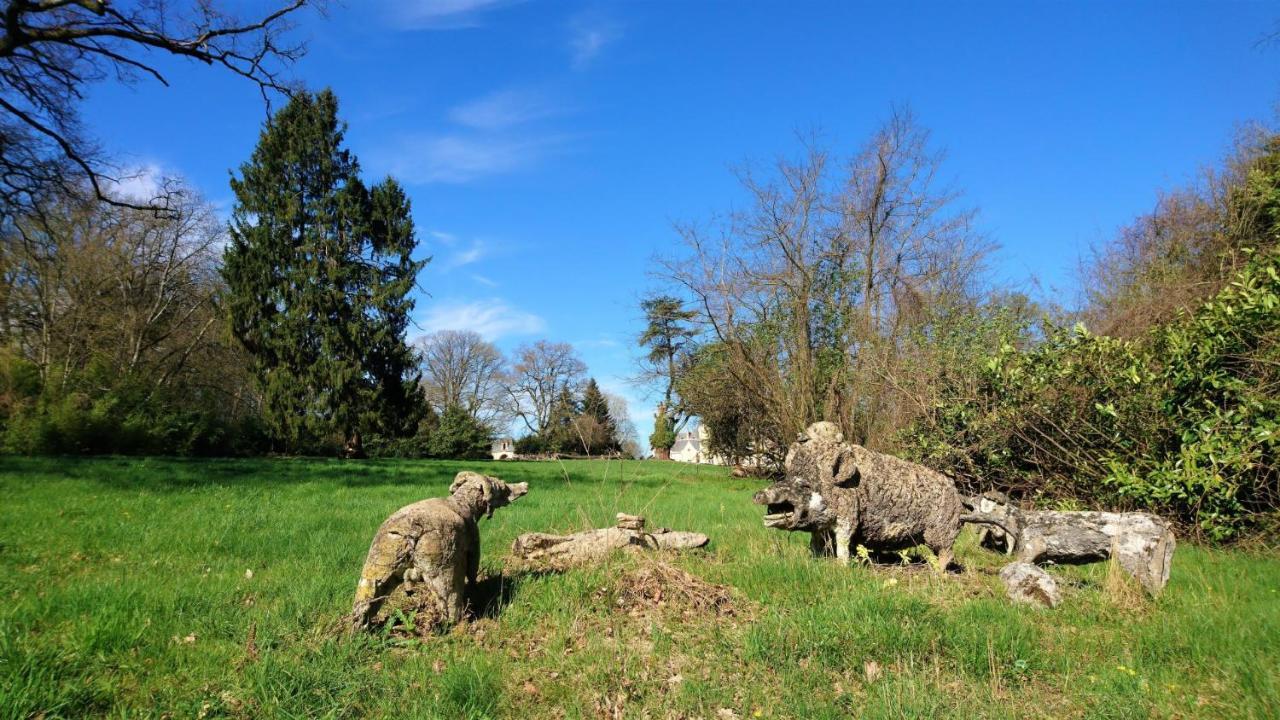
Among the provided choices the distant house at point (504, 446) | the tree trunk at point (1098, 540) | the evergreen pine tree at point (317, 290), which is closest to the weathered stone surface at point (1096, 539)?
the tree trunk at point (1098, 540)

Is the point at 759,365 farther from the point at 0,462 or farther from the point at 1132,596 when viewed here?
the point at 0,462

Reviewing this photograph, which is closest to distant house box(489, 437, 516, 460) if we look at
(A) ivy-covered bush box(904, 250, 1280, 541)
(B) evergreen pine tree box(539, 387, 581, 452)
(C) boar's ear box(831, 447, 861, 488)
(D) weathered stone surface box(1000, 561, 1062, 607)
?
(B) evergreen pine tree box(539, 387, 581, 452)

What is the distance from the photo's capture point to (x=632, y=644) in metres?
4.32

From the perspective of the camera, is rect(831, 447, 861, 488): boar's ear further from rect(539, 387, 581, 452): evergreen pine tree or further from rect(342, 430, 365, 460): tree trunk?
rect(342, 430, 365, 460): tree trunk

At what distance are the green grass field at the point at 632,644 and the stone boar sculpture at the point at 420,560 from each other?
233mm

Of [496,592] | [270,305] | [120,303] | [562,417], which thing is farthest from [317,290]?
[496,592]

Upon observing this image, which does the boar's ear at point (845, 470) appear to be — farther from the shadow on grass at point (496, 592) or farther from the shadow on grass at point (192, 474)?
the shadow on grass at point (192, 474)

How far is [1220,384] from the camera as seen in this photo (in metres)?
7.59

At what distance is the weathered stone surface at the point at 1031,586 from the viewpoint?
5.05 metres

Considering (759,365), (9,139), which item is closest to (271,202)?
(9,139)

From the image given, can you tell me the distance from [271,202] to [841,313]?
1137 inches

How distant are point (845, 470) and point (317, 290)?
1214 inches

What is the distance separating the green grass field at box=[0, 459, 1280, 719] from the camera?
3.42 metres

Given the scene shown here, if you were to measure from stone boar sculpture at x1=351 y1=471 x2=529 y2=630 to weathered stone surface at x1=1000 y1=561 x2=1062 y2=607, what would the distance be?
4601mm
